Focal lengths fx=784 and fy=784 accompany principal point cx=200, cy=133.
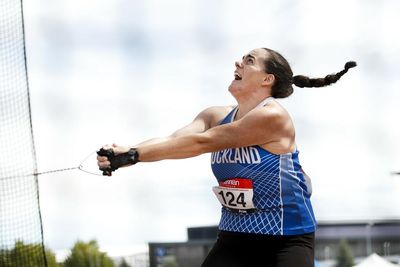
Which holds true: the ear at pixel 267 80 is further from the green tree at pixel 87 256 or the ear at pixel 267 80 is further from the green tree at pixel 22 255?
the green tree at pixel 87 256

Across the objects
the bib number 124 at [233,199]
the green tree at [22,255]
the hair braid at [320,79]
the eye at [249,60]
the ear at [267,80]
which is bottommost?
the green tree at [22,255]

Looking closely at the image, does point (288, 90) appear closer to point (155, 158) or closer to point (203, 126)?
point (203, 126)

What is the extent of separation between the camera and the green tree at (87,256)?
99.8 feet

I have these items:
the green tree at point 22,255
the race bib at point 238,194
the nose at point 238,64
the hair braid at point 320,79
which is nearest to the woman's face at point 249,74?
the nose at point 238,64

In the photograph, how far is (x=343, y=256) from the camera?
47750mm

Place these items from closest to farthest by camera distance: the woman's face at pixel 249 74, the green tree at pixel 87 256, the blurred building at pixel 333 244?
the woman's face at pixel 249 74 → the green tree at pixel 87 256 → the blurred building at pixel 333 244

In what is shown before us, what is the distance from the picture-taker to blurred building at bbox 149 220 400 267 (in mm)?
48281

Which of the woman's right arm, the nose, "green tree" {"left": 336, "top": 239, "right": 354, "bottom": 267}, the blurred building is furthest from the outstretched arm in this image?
the blurred building

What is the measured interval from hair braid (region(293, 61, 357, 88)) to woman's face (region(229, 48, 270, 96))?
0.41 metres

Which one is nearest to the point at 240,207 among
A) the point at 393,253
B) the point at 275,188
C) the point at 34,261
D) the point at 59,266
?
the point at 275,188

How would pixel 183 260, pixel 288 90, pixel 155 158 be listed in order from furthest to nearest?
pixel 183 260, pixel 288 90, pixel 155 158

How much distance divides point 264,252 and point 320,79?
1.30 m

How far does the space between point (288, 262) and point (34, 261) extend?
810cm

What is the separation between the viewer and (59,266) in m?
23.9
